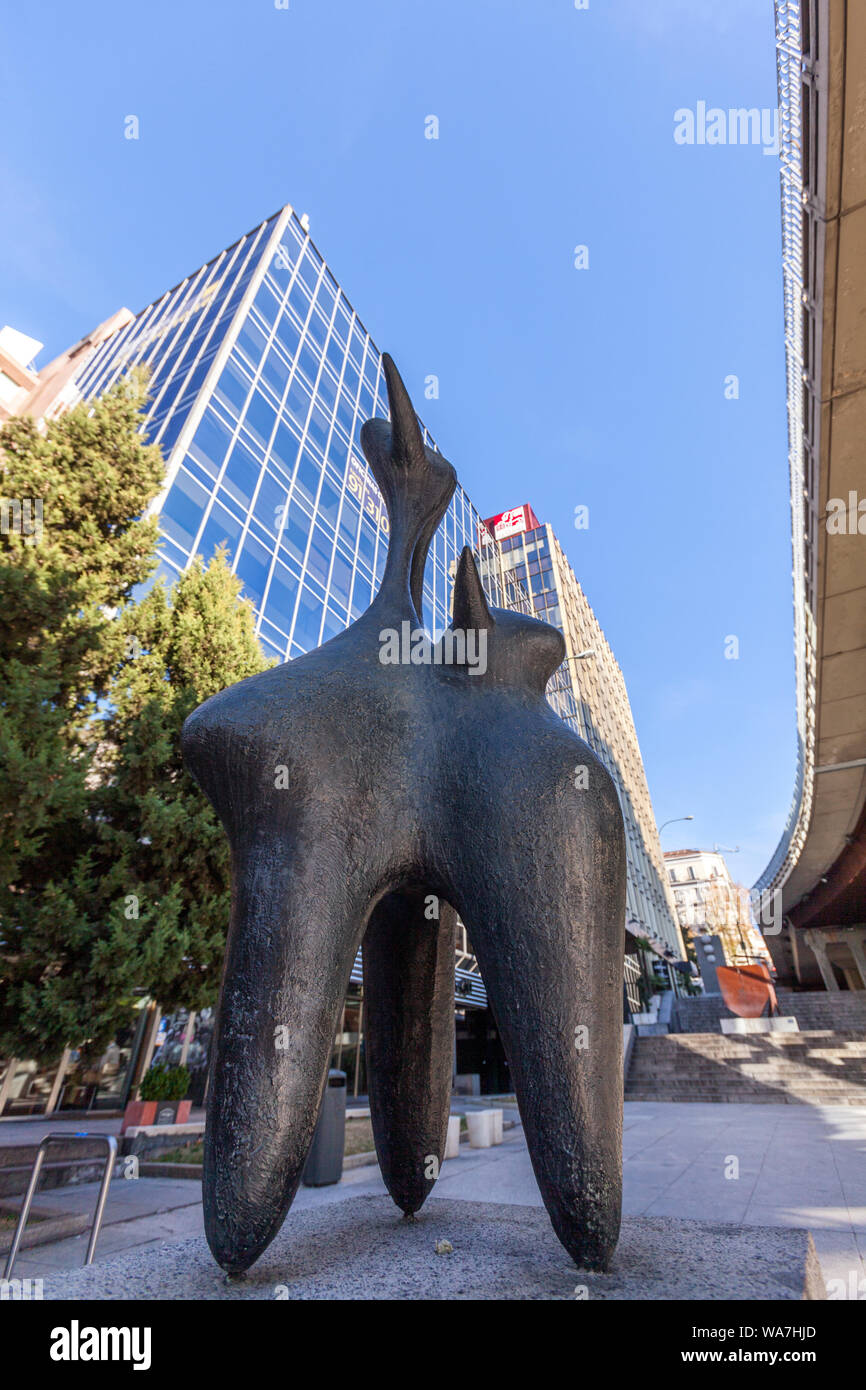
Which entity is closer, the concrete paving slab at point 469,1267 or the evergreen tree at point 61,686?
the concrete paving slab at point 469,1267

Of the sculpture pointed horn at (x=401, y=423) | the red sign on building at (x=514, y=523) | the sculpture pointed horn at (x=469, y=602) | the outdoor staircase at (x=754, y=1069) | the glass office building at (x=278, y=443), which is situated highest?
the red sign on building at (x=514, y=523)

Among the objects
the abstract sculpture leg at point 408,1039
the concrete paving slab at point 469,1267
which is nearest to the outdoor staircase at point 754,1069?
the concrete paving slab at point 469,1267

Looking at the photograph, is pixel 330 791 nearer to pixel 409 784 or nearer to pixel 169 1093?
pixel 409 784

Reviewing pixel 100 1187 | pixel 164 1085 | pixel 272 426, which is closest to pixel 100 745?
pixel 164 1085

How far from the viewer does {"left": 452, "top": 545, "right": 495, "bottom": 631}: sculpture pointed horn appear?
3.79 m

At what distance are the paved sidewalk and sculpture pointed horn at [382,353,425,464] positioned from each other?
15.9 ft

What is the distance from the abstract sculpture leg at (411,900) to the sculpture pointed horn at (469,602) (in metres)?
0.01

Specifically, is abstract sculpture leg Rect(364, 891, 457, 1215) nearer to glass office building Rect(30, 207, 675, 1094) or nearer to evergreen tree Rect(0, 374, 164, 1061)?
evergreen tree Rect(0, 374, 164, 1061)

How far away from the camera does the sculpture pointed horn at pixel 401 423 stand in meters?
4.30

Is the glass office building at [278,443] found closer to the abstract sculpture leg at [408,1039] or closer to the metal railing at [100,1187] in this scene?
the metal railing at [100,1187]

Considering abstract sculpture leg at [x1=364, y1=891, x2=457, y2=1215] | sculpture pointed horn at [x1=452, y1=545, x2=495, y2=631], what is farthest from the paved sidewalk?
sculpture pointed horn at [x1=452, y1=545, x2=495, y2=631]

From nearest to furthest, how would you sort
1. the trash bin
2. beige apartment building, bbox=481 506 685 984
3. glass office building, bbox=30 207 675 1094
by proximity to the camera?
1. the trash bin
2. glass office building, bbox=30 207 675 1094
3. beige apartment building, bbox=481 506 685 984

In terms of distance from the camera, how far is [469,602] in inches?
152

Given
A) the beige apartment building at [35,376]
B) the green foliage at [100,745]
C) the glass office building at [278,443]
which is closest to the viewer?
the green foliage at [100,745]
